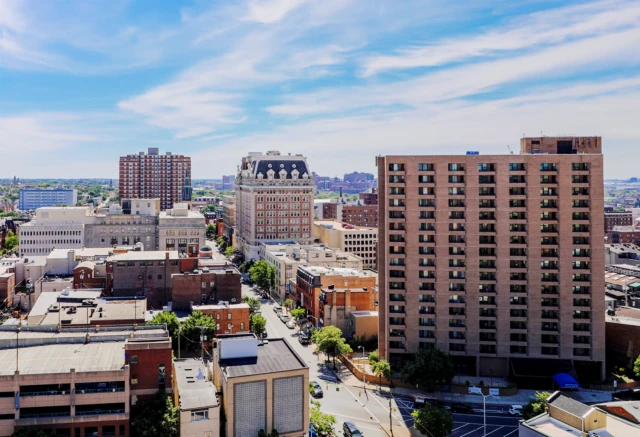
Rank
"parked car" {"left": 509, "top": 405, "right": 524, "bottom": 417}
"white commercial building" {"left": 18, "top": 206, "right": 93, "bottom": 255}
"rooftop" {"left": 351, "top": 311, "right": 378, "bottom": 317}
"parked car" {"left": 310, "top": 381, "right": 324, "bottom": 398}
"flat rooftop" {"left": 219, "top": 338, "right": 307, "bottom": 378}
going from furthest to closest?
1. "white commercial building" {"left": 18, "top": 206, "right": 93, "bottom": 255}
2. "rooftop" {"left": 351, "top": 311, "right": 378, "bottom": 317}
3. "parked car" {"left": 310, "top": 381, "right": 324, "bottom": 398}
4. "parked car" {"left": 509, "top": 405, "right": 524, "bottom": 417}
5. "flat rooftop" {"left": 219, "top": 338, "right": 307, "bottom": 378}

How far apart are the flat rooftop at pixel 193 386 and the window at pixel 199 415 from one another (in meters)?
0.54

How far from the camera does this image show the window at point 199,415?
5950 centimetres

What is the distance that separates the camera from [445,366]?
3533 inches

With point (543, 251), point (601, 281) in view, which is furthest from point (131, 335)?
point (601, 281)

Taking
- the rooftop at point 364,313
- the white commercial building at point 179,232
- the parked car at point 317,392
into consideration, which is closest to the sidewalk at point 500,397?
the parked car at point 317,392

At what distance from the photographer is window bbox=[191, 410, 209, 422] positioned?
5950cm

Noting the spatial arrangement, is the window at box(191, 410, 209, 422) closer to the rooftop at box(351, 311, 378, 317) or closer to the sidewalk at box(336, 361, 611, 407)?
the sidewalk at box(336, 361, 611, 407)

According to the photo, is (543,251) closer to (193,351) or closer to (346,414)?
(346,414)

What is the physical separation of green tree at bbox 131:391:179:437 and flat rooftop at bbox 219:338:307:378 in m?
A: 7.13

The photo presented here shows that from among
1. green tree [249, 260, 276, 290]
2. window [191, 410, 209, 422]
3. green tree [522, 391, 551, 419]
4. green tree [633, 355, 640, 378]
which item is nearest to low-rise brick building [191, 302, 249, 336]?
window [191, 410, 209, 422]

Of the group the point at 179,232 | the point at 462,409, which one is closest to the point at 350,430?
the point at 462,409

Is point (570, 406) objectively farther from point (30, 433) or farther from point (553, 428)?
point (30, 433)

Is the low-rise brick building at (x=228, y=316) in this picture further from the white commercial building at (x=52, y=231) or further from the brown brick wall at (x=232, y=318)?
the white commercial building at (x=52, y=231)

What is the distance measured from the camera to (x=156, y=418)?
61.6 metres
